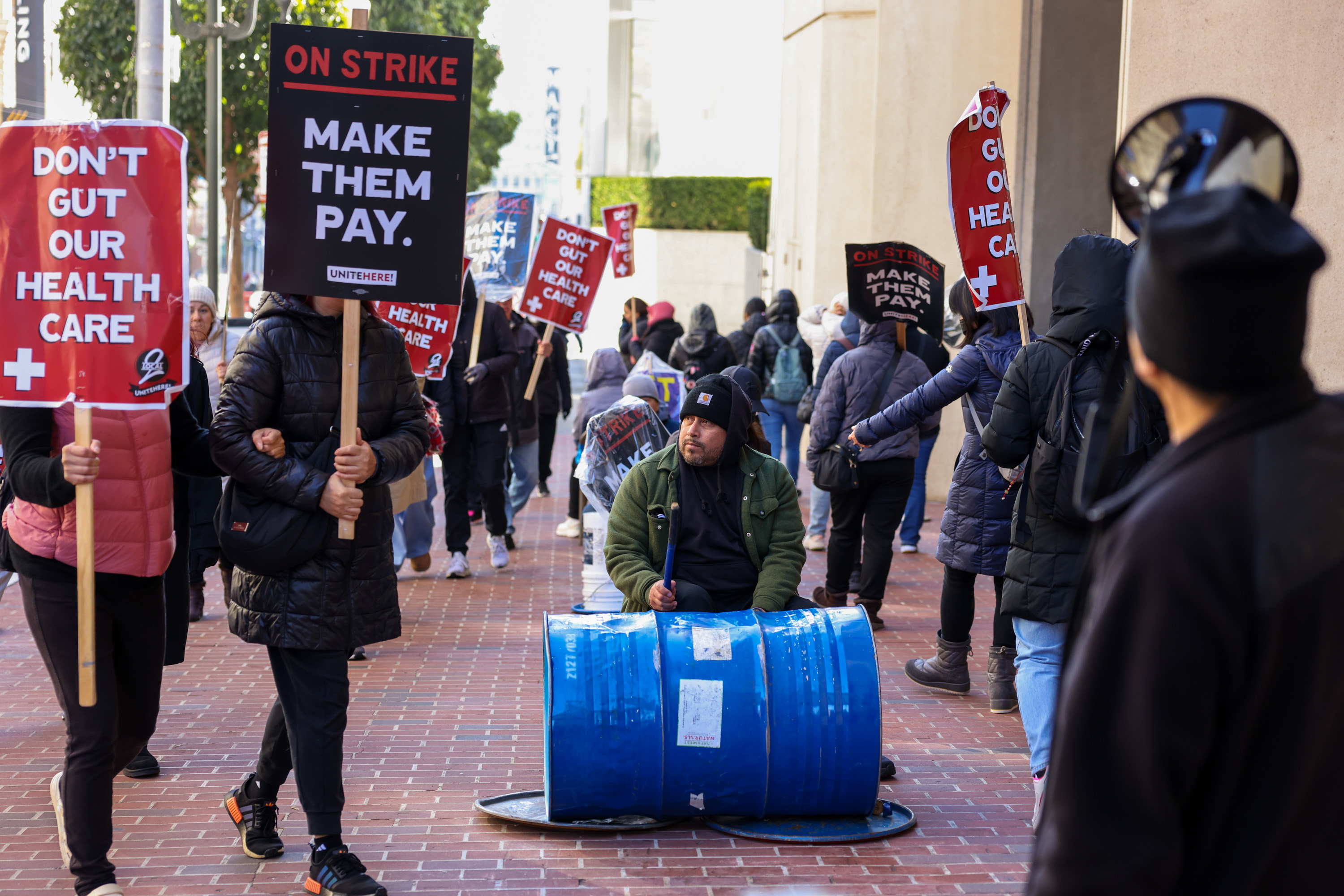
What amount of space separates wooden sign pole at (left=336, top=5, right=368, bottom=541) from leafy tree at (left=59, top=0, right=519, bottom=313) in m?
15.5

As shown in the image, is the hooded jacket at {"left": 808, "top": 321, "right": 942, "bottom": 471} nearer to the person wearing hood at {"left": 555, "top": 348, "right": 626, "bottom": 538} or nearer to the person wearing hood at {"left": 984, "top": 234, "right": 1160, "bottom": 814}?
the person wearing hood at {"left": 555, "top": 348, "right": 626, "bottom": 538}

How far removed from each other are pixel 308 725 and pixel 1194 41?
6.02 metres

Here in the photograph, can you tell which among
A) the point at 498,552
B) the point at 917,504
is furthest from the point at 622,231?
the point at 498,552

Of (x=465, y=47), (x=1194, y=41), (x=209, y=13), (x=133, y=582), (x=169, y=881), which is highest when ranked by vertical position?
(x=209, y=13)

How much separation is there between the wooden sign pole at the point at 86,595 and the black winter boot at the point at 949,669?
432 cm

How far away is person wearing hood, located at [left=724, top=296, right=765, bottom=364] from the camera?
46.3 ft

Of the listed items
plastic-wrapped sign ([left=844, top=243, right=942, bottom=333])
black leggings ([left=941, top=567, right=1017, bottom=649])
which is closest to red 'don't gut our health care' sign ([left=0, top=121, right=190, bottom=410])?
black leggings ([left=941, top=567, right=1017, bottom=649])

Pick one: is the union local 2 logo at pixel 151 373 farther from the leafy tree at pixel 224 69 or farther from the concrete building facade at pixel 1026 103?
the leafy tree at pixel 224 69

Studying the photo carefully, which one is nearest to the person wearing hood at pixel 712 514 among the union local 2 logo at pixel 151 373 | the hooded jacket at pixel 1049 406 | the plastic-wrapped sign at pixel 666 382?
the hooded jacket at pixel 1049 406

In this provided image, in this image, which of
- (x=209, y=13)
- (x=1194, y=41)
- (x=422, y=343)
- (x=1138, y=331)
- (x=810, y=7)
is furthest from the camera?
(x=810, y=7)

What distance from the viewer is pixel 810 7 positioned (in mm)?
17047

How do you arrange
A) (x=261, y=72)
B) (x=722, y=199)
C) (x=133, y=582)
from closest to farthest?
(x=133, y=582), (x=261, y=72), (x=722, y=199)

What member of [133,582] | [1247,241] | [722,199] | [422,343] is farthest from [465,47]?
[722,199]

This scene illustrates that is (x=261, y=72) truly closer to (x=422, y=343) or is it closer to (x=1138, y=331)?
(x=422, y=343)
